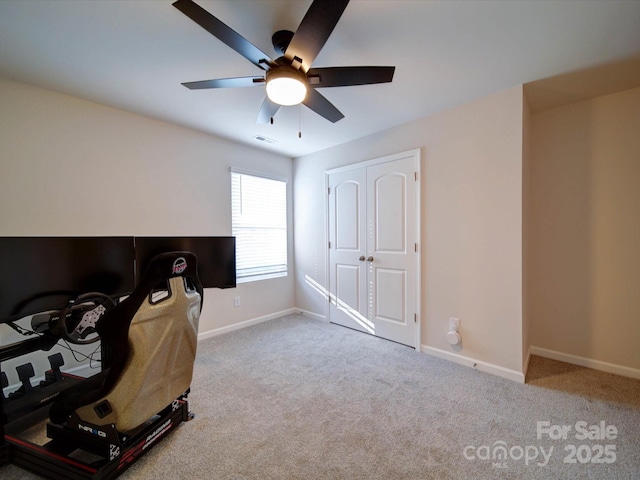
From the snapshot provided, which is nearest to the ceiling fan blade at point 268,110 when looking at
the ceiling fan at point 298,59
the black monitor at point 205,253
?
the ceiling fan at point 298,59

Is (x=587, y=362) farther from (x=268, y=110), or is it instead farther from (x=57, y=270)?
(x=57, y=270)

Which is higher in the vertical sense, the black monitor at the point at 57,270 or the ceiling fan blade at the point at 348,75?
the ceiling fan blade at the point at 348,75

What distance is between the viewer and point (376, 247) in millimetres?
3375

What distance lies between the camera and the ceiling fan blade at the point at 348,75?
1.54m

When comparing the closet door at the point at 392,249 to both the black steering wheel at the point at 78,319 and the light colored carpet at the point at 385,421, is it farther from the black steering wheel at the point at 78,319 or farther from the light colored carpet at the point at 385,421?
the black steering wheel at the point at 78,319

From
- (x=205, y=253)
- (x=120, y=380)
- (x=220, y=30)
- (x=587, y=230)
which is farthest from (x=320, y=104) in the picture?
(x=587, y=230)

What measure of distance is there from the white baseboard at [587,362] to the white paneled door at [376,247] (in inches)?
50.5

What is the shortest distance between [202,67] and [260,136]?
4.53 ft

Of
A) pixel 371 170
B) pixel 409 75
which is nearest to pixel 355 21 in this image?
pixel 409 75

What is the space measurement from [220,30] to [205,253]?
5.86 feet

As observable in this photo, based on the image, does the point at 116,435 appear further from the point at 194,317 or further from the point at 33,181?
the point at 33,181

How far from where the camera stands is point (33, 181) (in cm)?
228

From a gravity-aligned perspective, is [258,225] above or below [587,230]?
above

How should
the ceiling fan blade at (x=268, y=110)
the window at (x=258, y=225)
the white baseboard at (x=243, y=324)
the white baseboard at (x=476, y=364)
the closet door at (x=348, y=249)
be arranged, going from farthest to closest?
1. the window at (x=258, y=225)
2. the closet door at (x=348, y=249)
3. the white baseboard at (x=243, y=324)
4. the white baseboard at (x=476, y=364)
5. the ceiling fan blade at (x=268, y=110)
